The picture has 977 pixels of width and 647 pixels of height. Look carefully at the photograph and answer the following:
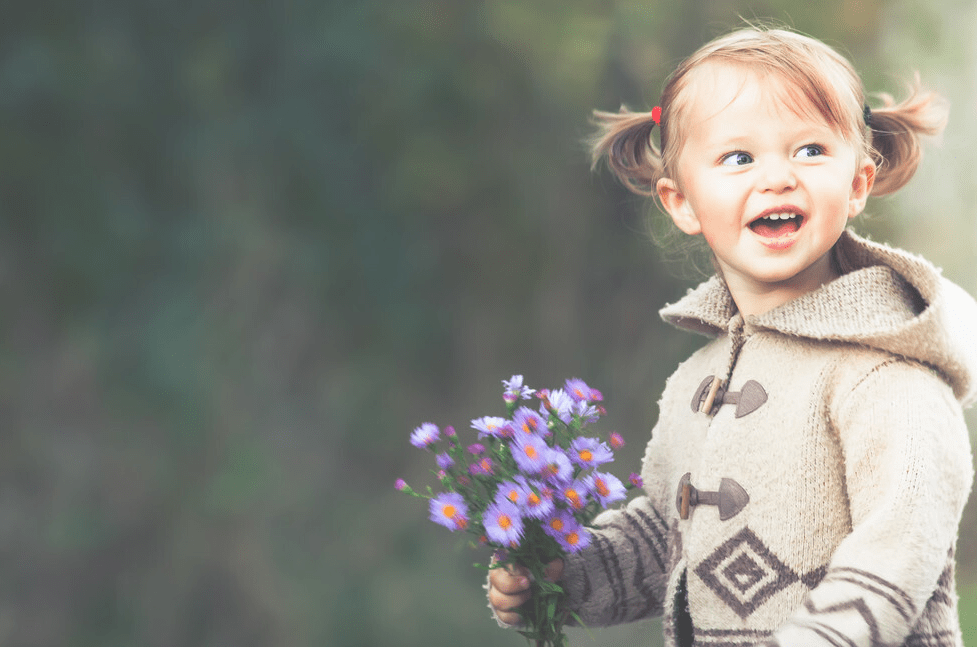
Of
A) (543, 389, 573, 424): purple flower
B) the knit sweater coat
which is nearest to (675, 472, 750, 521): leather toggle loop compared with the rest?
the knit sweater coat

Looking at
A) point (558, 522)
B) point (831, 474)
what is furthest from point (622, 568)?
point (831, 474)

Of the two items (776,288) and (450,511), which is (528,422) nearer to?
(450,511)

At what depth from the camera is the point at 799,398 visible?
1467mm

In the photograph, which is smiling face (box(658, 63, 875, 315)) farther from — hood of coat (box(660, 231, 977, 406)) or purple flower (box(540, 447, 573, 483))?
purple flower (box(540, 447, 573, 483))

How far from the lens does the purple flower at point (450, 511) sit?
1.44 m

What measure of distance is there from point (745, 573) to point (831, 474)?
0.18 metres

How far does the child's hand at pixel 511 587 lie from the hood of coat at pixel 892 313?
486 mm

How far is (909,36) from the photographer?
5.19 m

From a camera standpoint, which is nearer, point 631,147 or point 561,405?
point 561,405

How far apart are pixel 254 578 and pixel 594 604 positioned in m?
3.02

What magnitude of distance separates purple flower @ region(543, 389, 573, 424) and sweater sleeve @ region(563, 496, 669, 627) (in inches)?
9.9

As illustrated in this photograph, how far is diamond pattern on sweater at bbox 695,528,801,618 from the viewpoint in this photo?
143cm

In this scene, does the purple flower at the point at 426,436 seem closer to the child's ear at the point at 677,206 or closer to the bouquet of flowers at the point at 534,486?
the bouquet of flowers at the point at 534,486

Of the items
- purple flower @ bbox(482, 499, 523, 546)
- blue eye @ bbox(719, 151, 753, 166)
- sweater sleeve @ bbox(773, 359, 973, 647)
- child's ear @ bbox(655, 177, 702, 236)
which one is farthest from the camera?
child's ear @ bbox(655, 177, 702, 236)
